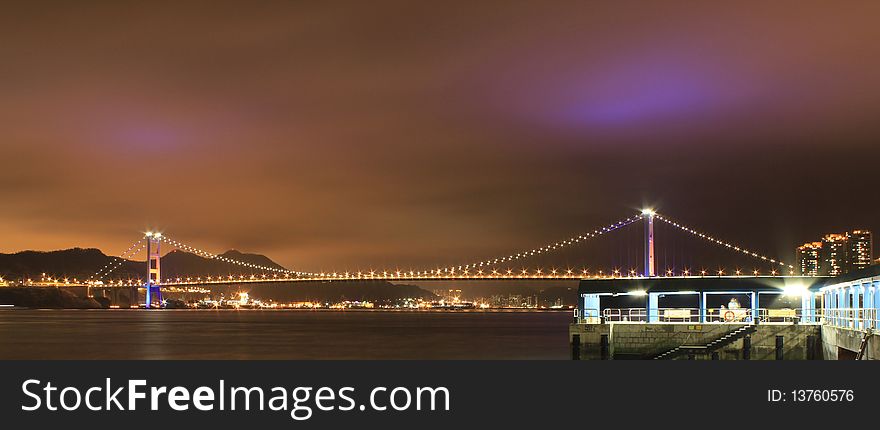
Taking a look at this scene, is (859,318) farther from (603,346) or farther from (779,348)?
(603,346)

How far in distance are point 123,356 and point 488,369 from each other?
1443 inches

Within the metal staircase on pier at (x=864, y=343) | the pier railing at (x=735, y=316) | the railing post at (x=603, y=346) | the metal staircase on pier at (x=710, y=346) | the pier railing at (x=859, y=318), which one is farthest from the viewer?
the pier railing at (x=735, y=316)

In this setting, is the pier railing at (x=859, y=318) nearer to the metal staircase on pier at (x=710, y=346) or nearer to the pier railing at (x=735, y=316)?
the pier railing at (x=735, y=316)

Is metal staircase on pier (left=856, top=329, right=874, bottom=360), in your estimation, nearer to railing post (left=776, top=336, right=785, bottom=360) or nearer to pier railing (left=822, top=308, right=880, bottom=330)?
pier railing (left=822, top=308, right=880, bottom=330)

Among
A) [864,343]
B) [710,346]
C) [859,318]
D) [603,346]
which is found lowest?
[603,346]

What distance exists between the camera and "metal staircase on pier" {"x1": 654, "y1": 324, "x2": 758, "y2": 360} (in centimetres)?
3762

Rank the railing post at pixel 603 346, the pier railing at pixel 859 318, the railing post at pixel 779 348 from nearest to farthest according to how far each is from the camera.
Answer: the pier railing at pixel 859 318 → the railing post at pixel 779 348 → the railing post at pixel 603 346

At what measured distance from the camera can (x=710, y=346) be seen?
123 feet

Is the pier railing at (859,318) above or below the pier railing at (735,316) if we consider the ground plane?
above

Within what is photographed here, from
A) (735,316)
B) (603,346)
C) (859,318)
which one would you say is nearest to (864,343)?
(859,318)

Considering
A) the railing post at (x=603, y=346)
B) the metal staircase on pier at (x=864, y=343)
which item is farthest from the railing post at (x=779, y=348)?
the metal staircase on pier at (x=864, y=343)

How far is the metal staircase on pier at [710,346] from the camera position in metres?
37.6

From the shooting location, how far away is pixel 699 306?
50.2 metres

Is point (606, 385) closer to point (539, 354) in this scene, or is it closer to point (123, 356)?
point (539, 354)
